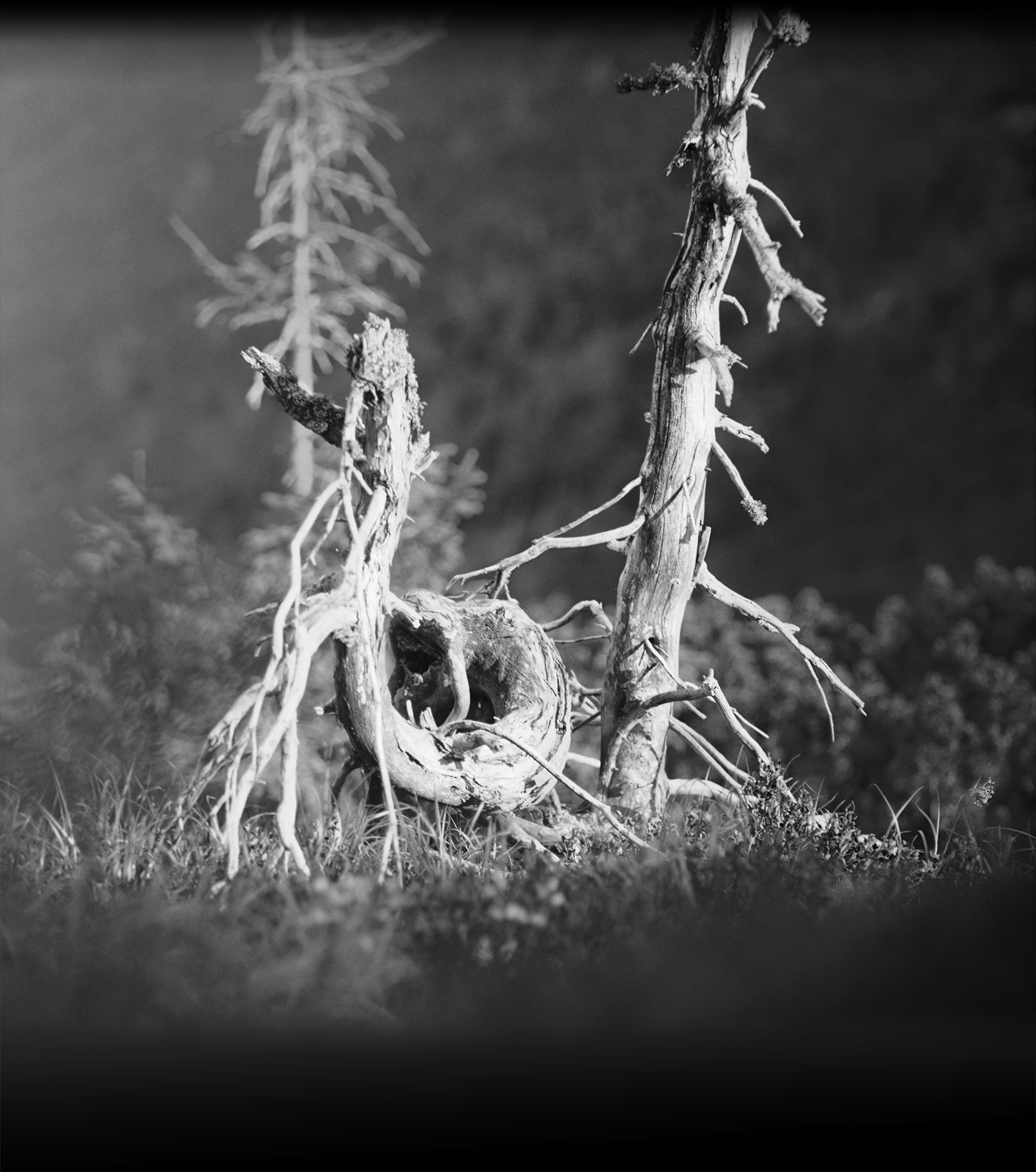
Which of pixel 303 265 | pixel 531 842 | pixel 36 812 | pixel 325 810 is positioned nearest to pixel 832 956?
pixel 531 842

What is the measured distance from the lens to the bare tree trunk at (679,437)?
299 centimetres

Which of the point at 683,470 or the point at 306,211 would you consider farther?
the point at 306,211

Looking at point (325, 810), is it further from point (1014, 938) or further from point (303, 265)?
point (303, 265)

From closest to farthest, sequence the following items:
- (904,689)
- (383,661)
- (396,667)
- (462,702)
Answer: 1. (383,661)
2. (462,702)
3. (396,667)
4. (904,689)

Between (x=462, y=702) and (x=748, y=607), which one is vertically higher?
(x=748, y=607)

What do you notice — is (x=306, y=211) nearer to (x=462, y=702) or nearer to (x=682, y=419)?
(x=682, y=419)

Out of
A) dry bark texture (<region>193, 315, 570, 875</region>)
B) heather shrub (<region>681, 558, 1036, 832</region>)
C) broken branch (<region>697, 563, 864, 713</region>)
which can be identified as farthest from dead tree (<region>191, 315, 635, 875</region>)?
heather shrub (<region>681, 558, 1036, 832</region>)

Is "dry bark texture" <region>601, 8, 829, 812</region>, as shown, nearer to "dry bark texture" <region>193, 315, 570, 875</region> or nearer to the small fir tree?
"dry bark texture" <region>193, 315, 570, 875</region>

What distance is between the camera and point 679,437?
3.17m

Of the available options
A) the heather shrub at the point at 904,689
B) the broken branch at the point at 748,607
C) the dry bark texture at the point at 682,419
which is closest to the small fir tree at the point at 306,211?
the heather shrub at the point at 904,689

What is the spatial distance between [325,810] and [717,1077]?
1.66 meters

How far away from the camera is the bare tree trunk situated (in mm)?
2994

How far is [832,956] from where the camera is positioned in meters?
1.98

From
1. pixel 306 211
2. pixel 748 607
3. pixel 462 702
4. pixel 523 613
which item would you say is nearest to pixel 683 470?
pixel 748 607
